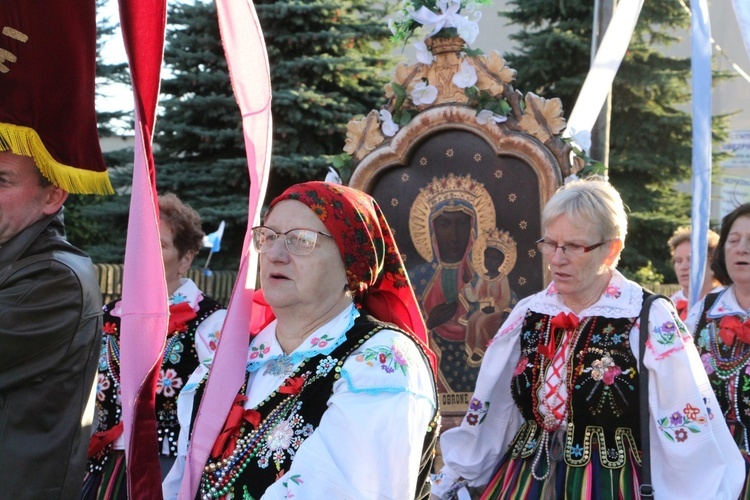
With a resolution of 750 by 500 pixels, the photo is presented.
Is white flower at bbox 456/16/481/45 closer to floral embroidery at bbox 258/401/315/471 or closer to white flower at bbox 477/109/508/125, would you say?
white flower at bbox 477/109/508/125

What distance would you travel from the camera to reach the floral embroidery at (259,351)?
113 inches

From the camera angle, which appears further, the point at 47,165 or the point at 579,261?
the point at 579,261

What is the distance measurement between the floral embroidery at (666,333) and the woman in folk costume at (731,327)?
118 cm

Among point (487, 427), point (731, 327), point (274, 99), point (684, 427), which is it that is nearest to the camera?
point (684, 427)

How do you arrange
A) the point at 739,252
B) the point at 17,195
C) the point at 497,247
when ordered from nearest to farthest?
the point at 17,195 < the point at 739,252 < the point at 497,247

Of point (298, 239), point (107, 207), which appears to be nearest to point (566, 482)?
point (298, 239)

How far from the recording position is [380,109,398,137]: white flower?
5.48 m

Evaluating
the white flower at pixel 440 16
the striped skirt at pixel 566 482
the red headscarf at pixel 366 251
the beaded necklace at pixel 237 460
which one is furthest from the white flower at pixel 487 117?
the beaded necklace at pixel 237 460

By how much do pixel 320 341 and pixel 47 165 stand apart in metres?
0.97

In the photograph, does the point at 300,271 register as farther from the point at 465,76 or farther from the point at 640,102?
the point at 640,102

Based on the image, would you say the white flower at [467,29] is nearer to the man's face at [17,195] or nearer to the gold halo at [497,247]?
the gold halo at [497,247]

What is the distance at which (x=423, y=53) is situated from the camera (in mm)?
5297

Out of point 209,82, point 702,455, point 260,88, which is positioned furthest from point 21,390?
point 209,82

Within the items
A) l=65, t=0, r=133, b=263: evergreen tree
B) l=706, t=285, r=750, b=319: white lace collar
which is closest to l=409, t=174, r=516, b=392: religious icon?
l=706, t=285, r=750, b=319: white lace collar
